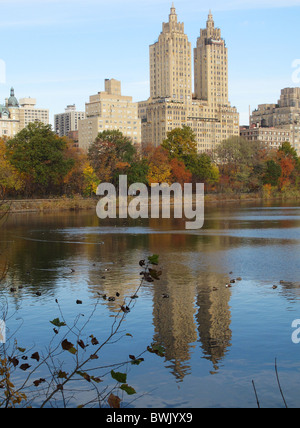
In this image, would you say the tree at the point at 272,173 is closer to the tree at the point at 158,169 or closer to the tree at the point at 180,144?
the tree at the point at 180,144

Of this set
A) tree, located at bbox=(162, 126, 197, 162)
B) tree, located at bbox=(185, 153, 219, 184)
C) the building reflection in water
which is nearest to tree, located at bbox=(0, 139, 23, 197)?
the building reflection in water

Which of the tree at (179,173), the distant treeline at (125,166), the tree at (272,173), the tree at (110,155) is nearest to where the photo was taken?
the distant treeline at (125,166)

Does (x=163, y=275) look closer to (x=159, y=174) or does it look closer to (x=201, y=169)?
(x=159, y=174)

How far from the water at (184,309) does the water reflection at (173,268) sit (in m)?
0.04

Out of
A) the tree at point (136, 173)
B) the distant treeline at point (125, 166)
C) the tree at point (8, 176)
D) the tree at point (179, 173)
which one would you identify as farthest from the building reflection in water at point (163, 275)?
the tree at point (179, 173)

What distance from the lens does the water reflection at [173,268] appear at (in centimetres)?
1258

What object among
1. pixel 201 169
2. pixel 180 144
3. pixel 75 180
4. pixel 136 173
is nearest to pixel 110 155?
pixel 136 173

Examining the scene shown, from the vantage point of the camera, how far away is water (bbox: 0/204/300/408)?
9.68 m

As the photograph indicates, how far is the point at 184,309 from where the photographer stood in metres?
14.6

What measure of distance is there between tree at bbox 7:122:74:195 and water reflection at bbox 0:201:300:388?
1183 inches

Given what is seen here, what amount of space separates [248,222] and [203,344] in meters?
34.0

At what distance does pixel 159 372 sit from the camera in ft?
33.6
